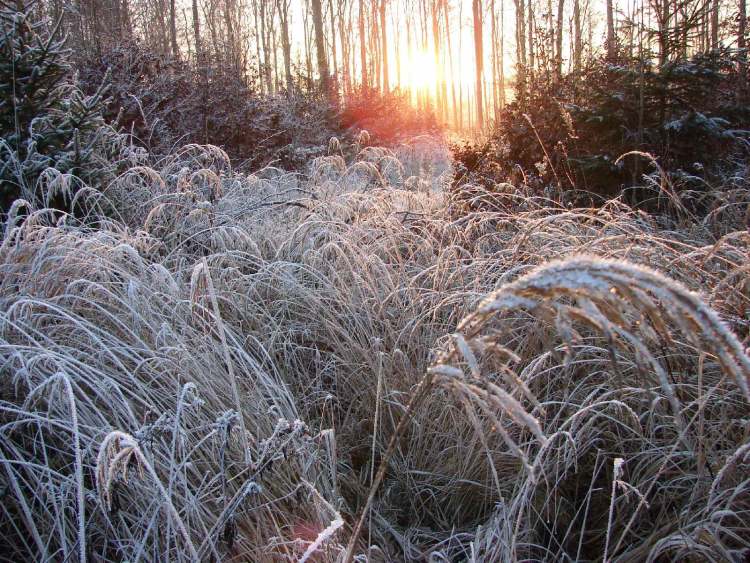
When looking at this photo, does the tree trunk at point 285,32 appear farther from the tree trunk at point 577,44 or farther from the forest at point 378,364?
the forest at point 378,364

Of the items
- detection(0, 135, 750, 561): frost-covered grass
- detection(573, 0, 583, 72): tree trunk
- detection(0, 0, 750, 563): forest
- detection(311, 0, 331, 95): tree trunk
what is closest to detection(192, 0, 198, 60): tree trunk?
detection(311, 0, 331, 95): tree trunk

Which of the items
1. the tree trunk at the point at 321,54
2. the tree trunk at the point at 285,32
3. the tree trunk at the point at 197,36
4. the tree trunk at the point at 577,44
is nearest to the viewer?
the tree trunk at the point at 577,44

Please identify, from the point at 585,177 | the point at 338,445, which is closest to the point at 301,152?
the point at 585,177

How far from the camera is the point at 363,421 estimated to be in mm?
1915

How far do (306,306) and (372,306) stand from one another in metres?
0.36

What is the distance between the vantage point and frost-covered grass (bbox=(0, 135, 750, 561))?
112 centimetres

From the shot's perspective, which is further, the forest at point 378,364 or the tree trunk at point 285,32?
the tree trunk at point 285,32

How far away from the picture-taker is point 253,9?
2742 cm

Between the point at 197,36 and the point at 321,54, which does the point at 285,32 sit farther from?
the point at 321,54

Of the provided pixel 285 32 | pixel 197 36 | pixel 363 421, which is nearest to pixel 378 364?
pixel 363 421

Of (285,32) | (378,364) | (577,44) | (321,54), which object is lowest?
(378,364)

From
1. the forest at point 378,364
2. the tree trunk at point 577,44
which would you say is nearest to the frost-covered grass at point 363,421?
the forest at point 378,364

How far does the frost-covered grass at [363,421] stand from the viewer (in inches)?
44.3

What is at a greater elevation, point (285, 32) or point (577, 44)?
point (285, 32)
